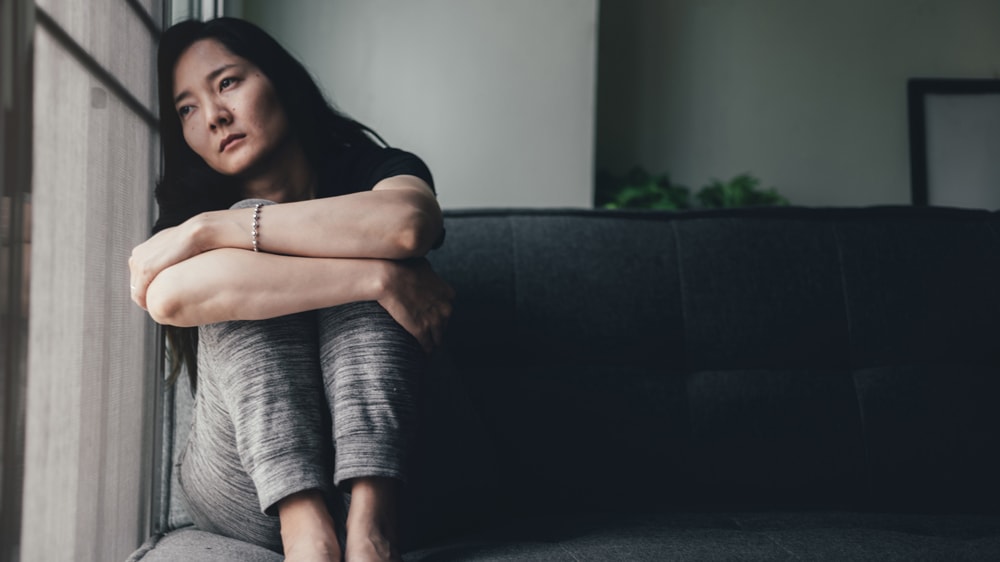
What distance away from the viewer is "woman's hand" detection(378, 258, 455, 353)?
1011mm

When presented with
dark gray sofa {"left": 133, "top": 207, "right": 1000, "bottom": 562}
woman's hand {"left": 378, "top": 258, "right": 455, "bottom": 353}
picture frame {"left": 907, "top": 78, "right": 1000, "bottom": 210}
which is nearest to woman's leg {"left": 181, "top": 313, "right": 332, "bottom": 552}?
woman's hand {"left": 378, "top": 258, "right": 455, "bottom": 353}

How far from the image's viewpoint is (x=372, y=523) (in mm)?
931

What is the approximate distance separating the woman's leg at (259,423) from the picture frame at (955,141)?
3101mm

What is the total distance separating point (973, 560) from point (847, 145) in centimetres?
279

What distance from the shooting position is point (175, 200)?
130 centimetres

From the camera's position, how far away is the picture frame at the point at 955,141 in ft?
11.0

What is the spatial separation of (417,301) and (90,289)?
43cm

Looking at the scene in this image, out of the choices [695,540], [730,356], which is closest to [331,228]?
[695,540]

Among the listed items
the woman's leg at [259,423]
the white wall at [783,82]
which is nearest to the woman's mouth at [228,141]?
the woman's leg at [259,423]

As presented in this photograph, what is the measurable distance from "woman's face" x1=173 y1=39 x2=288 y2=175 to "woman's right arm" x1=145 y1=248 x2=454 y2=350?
30 centimetres

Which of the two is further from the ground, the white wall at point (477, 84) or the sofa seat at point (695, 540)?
the white wall at point (477, 84)

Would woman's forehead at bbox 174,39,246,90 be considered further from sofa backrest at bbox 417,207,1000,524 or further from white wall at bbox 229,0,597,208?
white wall at bbox 229,0,597,208

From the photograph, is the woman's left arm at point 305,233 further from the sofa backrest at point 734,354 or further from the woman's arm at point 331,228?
the sofa backrest at point 734,354

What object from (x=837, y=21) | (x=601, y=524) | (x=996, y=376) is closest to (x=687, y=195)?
(x=837, y=21)
